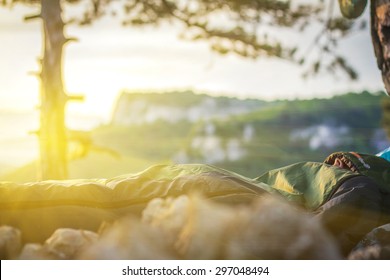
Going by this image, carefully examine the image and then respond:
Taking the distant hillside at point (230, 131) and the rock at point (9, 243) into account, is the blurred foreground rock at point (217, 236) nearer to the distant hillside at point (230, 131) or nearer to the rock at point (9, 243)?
the rock at point (9, 243)

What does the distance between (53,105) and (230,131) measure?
52.3ft

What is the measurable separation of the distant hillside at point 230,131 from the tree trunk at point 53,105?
479 inches

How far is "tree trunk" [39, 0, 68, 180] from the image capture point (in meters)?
6.88

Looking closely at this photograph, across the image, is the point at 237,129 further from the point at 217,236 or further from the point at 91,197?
the point at 217,236

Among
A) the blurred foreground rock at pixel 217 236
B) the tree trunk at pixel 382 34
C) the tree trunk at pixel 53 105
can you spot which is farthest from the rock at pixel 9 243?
the tree trunk at pixel 53 105

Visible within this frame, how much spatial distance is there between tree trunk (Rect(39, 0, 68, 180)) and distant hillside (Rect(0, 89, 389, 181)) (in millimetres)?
12164

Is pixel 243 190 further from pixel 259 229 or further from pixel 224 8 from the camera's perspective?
pixel 224 8

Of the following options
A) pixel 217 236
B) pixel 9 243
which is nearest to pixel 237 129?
pixel 9 243

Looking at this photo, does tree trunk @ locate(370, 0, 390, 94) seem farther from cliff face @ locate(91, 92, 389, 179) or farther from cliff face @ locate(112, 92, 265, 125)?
cliff face @ locate(112, 92, 265, 125)

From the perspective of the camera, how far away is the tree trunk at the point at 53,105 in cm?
688

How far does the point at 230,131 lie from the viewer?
22641 mm

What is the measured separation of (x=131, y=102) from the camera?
22.4 meters

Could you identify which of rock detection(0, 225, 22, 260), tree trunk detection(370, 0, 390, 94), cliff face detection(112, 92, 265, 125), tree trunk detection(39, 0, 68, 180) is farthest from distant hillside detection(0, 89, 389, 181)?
rock detection(0, 225, 22, 260)

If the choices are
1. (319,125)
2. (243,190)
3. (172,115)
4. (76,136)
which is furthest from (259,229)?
(172,115)
